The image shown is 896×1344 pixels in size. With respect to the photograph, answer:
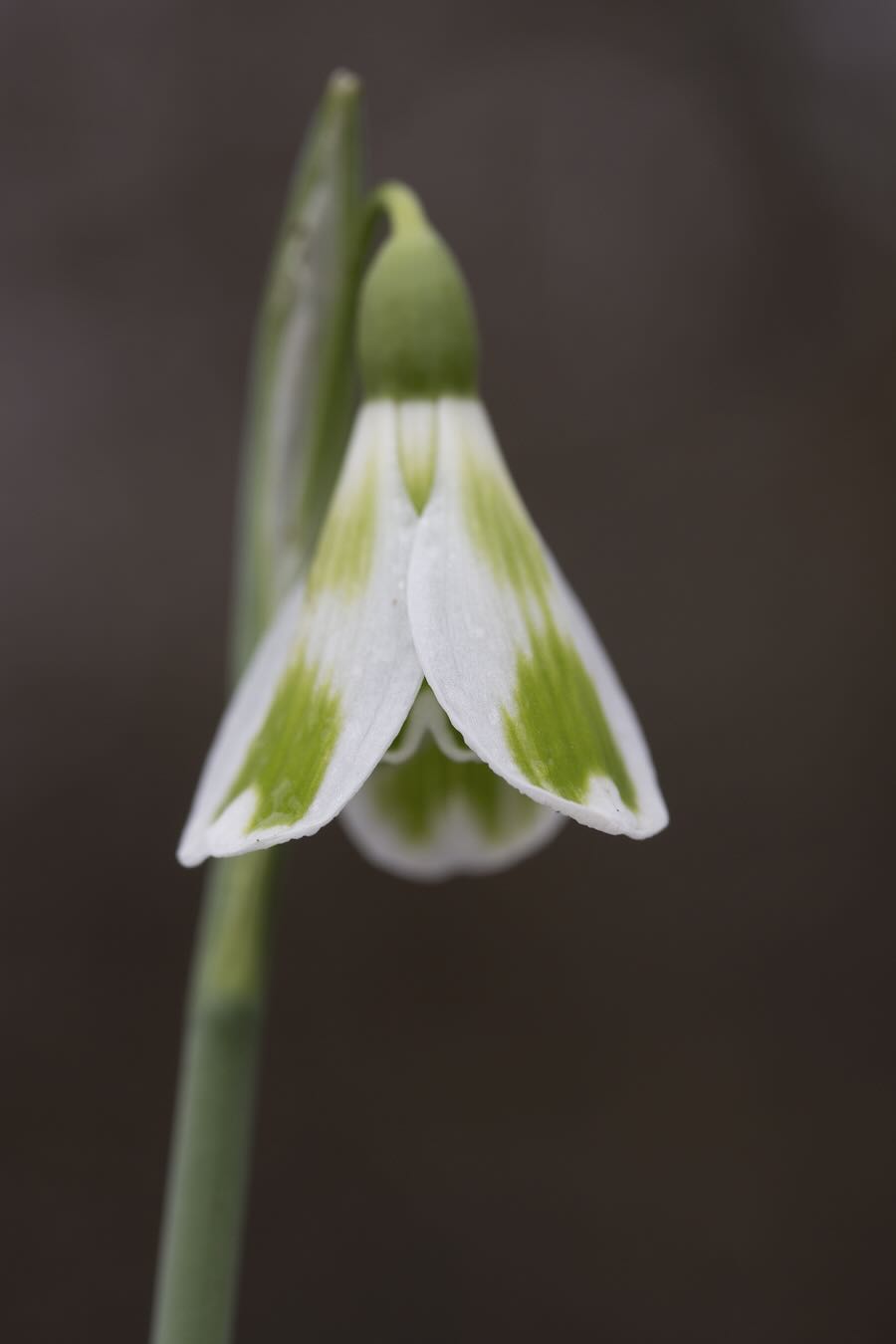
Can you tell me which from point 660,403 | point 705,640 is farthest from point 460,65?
point 705,640

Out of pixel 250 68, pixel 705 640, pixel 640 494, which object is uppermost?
pixel 250 68

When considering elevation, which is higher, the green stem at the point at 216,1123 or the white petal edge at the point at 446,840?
the white petal edge at the point at 446,840

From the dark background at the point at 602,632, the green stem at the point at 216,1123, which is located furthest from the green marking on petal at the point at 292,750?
the dark background at the point at 602,632

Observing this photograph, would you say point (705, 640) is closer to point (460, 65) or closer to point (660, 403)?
point (660, 403)

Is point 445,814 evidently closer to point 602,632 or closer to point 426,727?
point 426,727

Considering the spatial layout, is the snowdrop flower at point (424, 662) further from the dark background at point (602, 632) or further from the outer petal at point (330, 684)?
the dark background at point (602, 632)
